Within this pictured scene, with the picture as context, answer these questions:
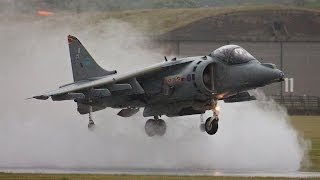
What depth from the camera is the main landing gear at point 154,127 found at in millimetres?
29625

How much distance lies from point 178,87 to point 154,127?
1658 millimetres

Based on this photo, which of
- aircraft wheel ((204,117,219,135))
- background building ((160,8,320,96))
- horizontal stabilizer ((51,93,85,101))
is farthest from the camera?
background building ((160,8,320,96))

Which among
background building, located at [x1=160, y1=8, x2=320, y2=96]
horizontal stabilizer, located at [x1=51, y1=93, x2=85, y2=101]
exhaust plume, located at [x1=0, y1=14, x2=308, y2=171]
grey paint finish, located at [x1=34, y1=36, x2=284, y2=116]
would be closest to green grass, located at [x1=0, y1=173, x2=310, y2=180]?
exhaust plume, located at [x1=0, y1=14, x2=308, y2=171]

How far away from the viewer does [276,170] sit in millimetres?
26125

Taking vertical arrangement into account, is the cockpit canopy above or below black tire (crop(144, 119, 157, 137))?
above

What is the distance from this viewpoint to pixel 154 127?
97.3ft

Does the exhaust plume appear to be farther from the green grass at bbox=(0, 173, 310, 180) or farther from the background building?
the background building

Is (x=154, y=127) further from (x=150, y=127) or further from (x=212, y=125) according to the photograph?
(x=212, y=125)

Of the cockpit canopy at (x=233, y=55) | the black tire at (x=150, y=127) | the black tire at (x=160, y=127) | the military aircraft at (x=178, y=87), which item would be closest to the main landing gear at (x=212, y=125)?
the military aircraft at (x=178, y=87)

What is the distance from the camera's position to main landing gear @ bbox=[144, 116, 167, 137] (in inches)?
1166

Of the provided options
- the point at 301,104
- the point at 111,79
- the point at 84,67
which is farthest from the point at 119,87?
the point at 301,104

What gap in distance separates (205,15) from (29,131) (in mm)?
57262

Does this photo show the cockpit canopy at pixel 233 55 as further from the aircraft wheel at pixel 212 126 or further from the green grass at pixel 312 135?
the green grass at pixel 312 135

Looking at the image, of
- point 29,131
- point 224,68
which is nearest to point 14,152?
point 29,131
